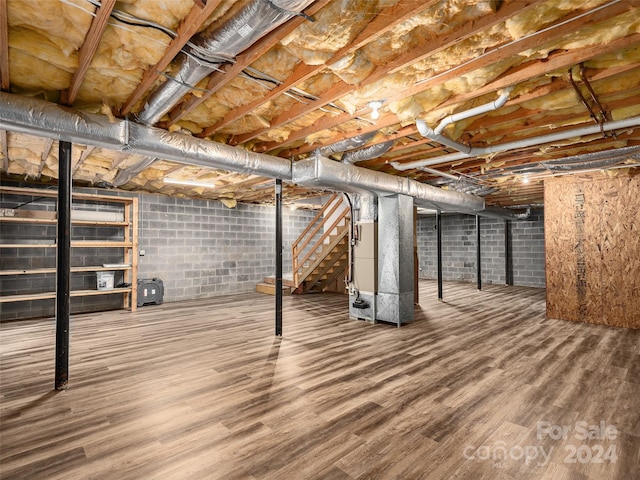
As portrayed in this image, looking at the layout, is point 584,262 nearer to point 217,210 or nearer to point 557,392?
point 557,392

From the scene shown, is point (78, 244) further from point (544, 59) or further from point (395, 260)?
point (544, 59)

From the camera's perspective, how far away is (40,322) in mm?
5543

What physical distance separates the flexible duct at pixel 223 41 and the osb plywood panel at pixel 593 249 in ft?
19.3

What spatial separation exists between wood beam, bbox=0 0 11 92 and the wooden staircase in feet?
18.2

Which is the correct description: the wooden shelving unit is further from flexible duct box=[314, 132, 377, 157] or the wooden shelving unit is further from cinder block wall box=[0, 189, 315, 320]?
flexible duct box=[314, 132, 377, 157]

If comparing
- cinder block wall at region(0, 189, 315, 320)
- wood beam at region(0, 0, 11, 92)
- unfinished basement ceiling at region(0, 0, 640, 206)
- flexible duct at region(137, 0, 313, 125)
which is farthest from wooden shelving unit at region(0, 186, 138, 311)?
flexible duct at region(137, 0, 313, 125)

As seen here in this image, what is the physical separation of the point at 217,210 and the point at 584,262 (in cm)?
762

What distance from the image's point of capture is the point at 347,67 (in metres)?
2.34

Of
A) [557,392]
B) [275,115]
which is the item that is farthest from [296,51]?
[557,392]

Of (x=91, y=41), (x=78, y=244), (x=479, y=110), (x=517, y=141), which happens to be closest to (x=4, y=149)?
(x=78, y=244)

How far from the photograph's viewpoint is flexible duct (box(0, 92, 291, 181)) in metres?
2.59

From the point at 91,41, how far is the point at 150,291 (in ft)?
19.1

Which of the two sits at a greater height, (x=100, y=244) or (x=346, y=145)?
(x=346, y=145)

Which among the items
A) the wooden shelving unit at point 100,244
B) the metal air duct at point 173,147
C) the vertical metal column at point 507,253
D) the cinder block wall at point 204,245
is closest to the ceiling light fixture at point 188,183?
the wooden shelving unit at point 100,244
